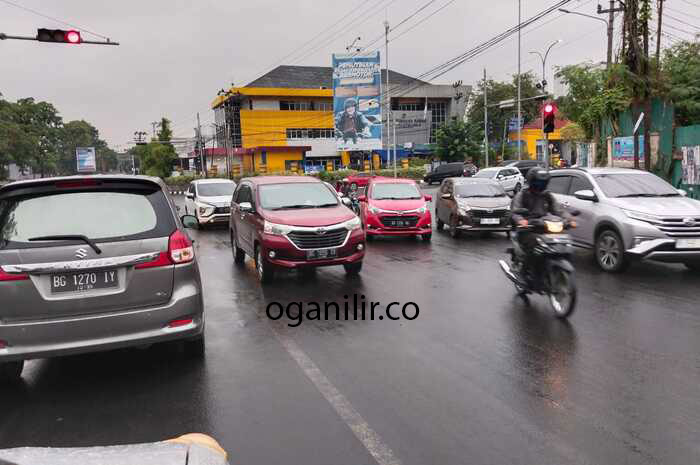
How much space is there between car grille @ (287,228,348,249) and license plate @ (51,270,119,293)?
448 cm

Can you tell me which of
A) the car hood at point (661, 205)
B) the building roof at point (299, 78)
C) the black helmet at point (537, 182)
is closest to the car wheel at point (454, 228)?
the car hood at point (661, 205)

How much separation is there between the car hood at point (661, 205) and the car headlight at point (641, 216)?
0.18 ft

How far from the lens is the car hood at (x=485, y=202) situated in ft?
49.8

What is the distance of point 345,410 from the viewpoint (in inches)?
169

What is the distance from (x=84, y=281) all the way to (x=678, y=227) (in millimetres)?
8409

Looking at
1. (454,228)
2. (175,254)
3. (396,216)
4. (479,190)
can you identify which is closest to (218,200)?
(396,216)

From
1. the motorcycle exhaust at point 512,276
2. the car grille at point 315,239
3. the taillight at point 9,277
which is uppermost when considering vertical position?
the taillight at point 9,277

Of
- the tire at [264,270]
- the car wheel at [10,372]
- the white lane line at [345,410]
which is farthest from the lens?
the tire at [264,270]

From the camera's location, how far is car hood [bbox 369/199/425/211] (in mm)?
14742

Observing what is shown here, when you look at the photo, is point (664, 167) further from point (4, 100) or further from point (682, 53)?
point (4, 100)

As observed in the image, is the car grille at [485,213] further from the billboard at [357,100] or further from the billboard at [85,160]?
the billboard at [85,160]

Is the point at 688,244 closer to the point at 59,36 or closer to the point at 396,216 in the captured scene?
the point at 396,216

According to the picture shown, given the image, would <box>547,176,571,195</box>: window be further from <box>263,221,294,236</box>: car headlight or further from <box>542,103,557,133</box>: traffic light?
<box>263,221,294,236</box>: car headlight

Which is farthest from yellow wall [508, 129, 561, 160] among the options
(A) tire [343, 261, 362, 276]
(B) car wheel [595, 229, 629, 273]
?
(A) tire [343, 261, 362, 276]
